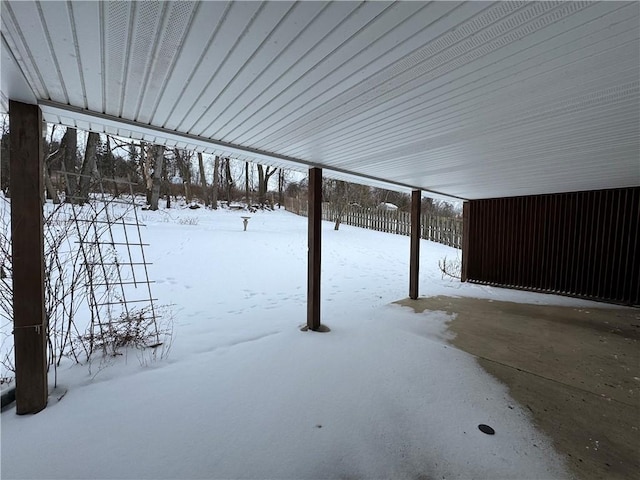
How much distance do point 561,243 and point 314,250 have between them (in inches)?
226

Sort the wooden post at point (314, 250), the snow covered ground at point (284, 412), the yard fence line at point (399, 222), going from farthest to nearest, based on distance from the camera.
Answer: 1. the yard fence line at point (399, 222)
2. the wooden post at point (314, 250)
3. the snow covered ground at point (284, 412)

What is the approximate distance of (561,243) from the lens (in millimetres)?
5918

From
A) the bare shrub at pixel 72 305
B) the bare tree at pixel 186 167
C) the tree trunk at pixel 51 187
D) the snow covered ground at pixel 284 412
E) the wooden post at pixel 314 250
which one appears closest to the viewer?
the snow covered ground at pixel 284 412

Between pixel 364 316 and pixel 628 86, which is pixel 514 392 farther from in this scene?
pixel 628 86

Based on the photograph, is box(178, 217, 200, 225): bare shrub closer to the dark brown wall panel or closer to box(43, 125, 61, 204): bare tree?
box(43, 125, 61, 204): bare tree

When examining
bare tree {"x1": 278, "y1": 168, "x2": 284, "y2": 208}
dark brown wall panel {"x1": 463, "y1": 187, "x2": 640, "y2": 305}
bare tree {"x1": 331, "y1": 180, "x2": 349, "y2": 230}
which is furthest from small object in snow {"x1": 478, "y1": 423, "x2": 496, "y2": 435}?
bare tree {"x1": 278, "y1": 168, "x2": 284, "y2": 208}

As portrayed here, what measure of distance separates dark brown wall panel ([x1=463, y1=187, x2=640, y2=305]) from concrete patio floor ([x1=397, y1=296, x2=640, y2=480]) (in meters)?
0.82

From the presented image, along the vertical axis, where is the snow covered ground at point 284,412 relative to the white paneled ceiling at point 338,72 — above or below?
below

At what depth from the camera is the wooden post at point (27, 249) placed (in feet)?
5.84

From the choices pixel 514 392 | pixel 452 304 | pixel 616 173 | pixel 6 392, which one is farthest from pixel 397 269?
pixel 6 392

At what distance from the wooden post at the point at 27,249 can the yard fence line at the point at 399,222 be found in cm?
1176

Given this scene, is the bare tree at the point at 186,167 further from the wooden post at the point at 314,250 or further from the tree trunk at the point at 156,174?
the wooden post at the point at 314,250

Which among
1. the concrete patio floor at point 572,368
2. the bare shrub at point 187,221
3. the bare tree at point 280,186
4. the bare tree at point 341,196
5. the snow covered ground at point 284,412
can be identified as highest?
the bare tree at point 280,186

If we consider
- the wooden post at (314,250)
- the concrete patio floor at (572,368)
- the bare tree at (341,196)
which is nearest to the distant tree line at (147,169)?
the wooden post at (314,250)
